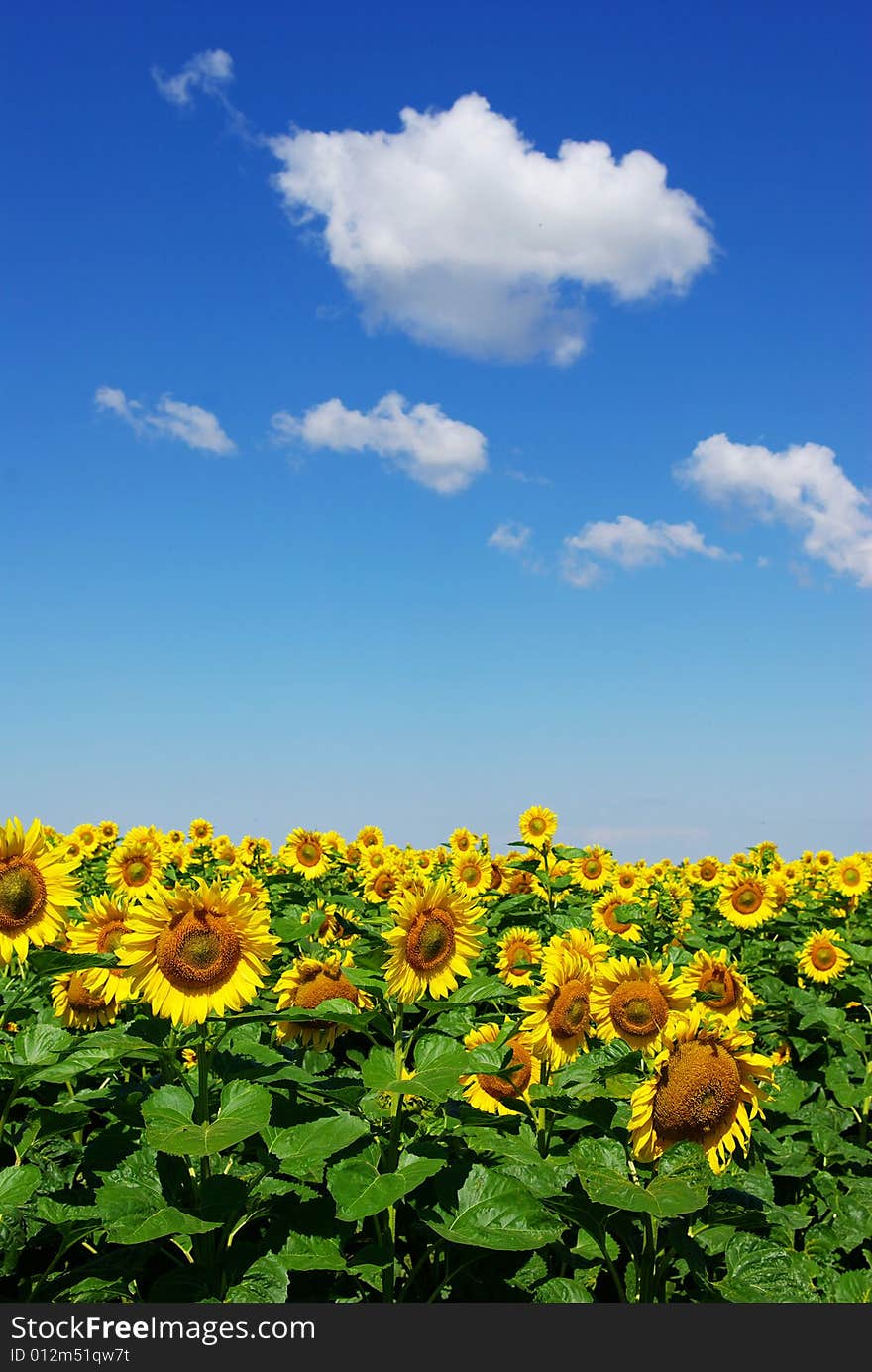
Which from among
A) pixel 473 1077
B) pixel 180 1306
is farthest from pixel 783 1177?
pixel 180 1306

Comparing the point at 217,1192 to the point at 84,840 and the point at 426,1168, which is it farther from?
the point at 84,840

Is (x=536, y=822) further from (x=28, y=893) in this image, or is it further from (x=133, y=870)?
(x=28, y=893)

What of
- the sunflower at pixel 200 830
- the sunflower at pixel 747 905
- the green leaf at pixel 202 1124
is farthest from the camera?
the sunflower at pixel 200 830

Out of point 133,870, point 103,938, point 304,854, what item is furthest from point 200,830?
point 103,938

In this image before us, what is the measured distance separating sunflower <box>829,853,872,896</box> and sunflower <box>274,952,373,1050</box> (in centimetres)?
1053

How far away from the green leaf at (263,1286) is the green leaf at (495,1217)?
547mm

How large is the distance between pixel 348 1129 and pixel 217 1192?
1.66ft

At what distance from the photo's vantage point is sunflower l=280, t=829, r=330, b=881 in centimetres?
1262

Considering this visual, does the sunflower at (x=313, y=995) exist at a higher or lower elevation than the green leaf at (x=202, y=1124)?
higher

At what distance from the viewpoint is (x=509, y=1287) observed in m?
4.10

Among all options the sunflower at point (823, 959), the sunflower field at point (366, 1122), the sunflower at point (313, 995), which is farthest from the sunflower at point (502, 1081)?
the sunflower at point (823, 959)

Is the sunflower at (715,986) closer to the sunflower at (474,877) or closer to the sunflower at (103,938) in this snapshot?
the sunflower at (103,938)

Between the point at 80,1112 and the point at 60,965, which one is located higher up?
the point at 60,965

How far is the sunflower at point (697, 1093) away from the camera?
369 cm
